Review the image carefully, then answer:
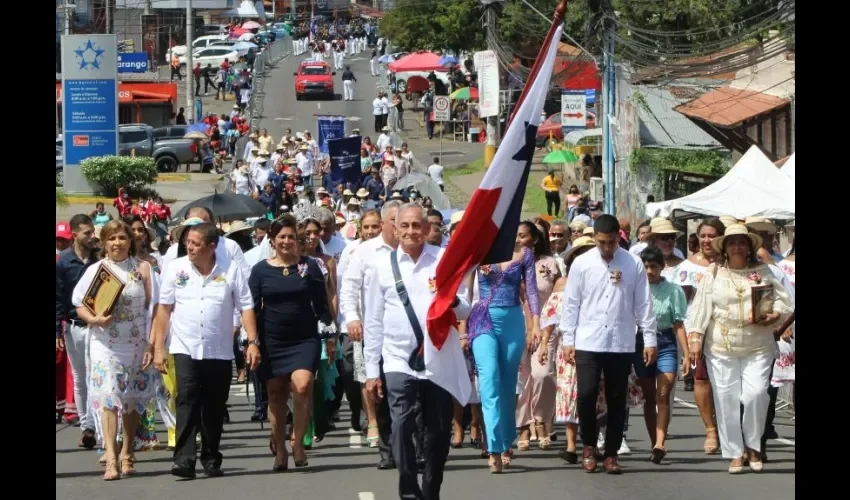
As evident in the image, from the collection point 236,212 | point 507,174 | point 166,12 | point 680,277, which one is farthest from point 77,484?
point 166,12

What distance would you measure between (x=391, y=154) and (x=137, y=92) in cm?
2284

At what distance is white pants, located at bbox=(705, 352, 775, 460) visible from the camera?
1097 centimetres

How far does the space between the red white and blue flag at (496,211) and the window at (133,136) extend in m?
38.2

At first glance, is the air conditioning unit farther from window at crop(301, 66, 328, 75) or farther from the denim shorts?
window at crop(301, 66, 328, 75)

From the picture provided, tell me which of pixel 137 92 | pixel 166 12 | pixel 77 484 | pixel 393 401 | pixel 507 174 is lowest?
pixel 77 484

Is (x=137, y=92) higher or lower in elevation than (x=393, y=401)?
higher

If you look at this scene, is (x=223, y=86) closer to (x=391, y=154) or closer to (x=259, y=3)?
(x=391, y=154)

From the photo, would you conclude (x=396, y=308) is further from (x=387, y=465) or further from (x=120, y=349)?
(x=120, y=349)

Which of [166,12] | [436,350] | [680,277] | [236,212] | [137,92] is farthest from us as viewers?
[166,12]

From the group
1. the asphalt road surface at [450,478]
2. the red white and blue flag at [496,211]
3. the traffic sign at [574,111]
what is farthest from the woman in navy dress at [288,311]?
the traffic sign at [574,111]

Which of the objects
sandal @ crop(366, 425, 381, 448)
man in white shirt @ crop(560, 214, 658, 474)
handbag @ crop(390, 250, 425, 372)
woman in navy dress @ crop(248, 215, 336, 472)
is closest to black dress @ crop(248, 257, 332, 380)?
woman in navy dress @ crop(248, 215, 336, 472)

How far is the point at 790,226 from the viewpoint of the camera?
22.1 m

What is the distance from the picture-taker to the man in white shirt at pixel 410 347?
911 cm

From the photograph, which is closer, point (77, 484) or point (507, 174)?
point (507, 174)
